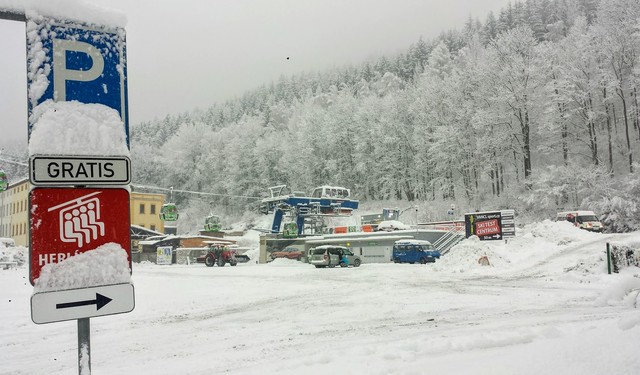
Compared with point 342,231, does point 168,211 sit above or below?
above

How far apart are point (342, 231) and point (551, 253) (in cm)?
2430

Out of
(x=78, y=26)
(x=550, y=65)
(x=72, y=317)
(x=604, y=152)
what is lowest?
(x=72, y=317)

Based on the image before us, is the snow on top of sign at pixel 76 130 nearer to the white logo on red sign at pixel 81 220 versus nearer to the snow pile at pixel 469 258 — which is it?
the white logo on red sign at pixel 81 220

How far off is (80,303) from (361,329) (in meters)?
7.36

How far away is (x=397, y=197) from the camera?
226ft

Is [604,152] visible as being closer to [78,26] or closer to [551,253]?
[551,253]

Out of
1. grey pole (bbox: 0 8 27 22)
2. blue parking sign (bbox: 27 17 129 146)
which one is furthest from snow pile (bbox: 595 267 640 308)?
grey pole (bbox: 0 8 27 22)

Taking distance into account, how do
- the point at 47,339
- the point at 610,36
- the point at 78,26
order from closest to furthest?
the point at 78,26, the point at 47,339, the point at 610,36

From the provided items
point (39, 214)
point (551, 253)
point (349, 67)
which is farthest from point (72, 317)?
point (349, 67)

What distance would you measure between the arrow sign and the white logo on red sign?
33 cm

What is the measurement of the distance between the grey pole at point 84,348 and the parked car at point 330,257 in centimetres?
2912

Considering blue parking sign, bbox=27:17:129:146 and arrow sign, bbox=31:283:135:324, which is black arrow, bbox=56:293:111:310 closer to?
arrow sign, bbox=31:283:135:324

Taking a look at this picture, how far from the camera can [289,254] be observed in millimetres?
41969

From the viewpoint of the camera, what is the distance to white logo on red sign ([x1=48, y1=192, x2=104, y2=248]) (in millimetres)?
2852
